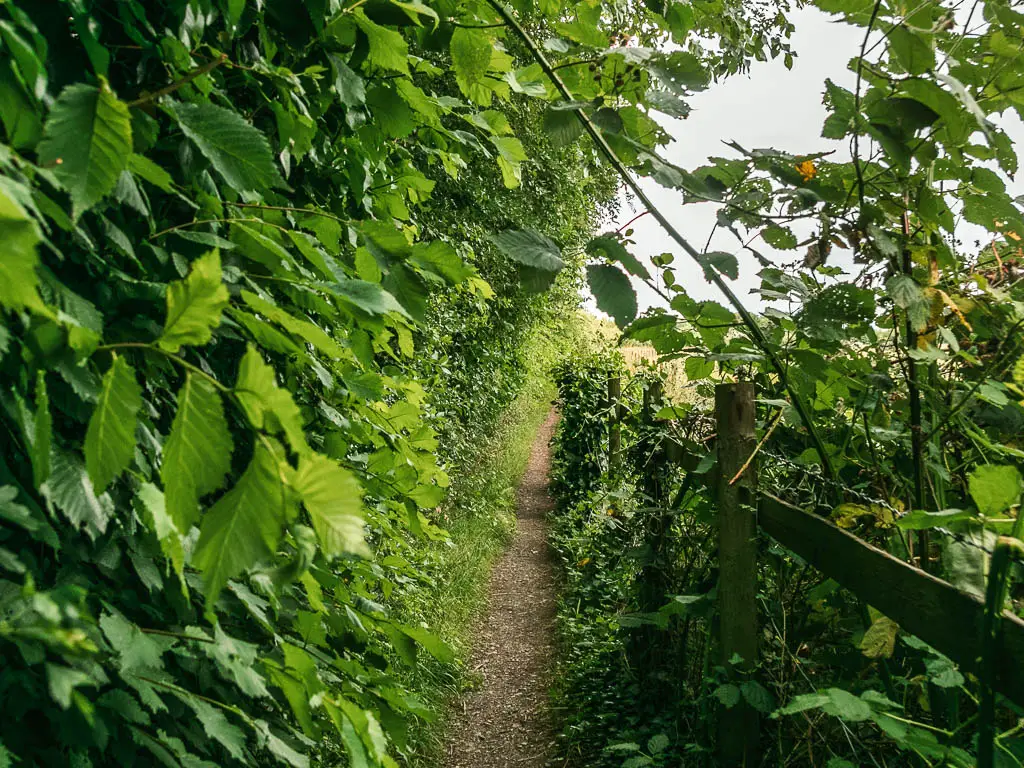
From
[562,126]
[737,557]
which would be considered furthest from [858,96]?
[737,557]

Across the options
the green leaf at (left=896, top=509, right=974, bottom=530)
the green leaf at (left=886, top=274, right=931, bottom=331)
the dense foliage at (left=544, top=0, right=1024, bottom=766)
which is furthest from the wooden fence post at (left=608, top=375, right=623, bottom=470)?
the green leaf at (left=896, top=509, right=974, bottom=530)

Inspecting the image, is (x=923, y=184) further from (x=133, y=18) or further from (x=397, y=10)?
(x=133, y=18)

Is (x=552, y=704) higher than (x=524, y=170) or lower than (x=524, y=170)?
lower

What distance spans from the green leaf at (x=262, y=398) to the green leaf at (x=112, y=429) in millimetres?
137

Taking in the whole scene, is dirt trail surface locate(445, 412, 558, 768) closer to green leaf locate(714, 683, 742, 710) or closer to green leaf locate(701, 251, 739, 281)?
green leaf locate(714, 683, 742, 710)

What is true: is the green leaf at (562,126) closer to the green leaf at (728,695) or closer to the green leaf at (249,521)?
the green leaf at (249,521)

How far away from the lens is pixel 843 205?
166 cm

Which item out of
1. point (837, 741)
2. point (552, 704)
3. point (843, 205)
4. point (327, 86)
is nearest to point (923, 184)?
point (843, 205)

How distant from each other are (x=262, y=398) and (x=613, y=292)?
24.5 inches

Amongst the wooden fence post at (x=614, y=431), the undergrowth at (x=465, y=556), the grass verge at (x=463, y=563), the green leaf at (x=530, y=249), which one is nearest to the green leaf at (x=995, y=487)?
the green leaf at (x=530, y=249)

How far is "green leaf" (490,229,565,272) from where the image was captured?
1.03 m

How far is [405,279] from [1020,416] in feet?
6.64

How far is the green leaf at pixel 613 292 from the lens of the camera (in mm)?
1024

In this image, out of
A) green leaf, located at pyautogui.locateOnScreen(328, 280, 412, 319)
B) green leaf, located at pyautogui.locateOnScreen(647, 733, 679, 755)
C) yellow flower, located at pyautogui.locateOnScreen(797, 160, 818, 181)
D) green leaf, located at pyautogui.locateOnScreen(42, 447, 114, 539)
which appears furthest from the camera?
green leaf, located at pyautogui.locateOnScreen(647, 733, 679, 755)
